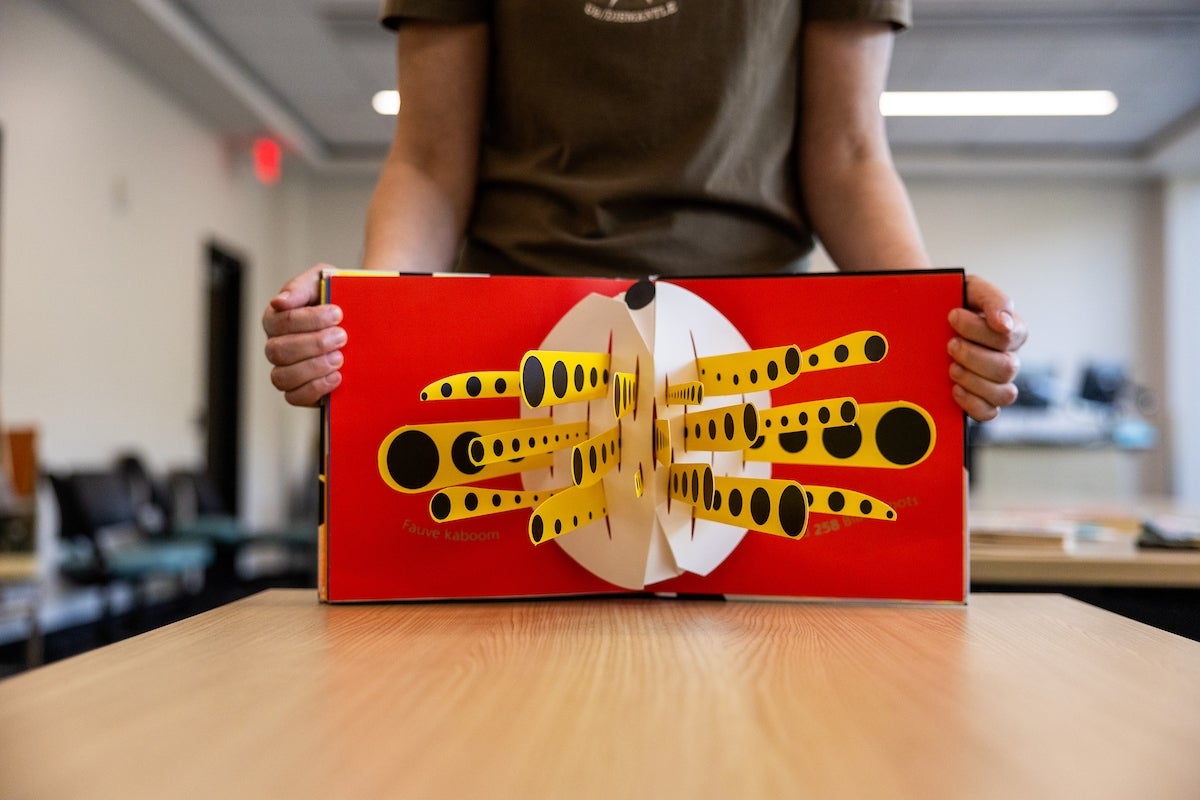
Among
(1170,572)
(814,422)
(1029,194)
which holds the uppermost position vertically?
(1029,194)

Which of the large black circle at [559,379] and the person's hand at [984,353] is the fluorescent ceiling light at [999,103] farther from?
the large black circle at [559,379]

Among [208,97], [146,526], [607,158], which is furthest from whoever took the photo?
[208,97]

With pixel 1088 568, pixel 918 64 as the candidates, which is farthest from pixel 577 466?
pixel 918 64

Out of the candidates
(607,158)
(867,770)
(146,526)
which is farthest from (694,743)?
(146,526)

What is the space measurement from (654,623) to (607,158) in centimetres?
50

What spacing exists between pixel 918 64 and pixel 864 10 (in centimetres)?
480

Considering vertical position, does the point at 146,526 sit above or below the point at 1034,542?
below

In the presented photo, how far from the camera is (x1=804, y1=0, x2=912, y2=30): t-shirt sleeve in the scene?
906 millimetres

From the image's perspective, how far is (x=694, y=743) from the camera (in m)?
0.33

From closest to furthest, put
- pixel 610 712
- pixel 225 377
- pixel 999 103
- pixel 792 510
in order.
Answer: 1. pixel 610 712
2. pixel 792 510
3. pixel 999 103
4. pixel 225 377

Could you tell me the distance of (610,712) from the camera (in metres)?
0.37

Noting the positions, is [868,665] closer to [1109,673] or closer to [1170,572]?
[1109,673]

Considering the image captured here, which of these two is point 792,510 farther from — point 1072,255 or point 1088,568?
point 1072,255

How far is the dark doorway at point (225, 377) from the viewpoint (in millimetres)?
6254
